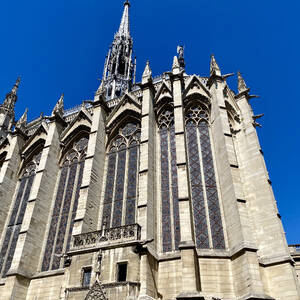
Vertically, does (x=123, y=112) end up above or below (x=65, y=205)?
above

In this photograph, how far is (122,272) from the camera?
11125mm

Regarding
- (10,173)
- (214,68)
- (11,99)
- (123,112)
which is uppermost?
(11,99)

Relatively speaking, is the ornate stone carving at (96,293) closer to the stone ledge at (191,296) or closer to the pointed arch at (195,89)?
the stone ledge at (191,296)

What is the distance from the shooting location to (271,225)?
40.9 ft

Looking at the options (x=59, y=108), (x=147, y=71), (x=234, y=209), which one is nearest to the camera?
(x=234, y=209)

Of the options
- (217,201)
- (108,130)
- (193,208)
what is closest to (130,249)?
(193,208)

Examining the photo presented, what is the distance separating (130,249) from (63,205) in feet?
20.2

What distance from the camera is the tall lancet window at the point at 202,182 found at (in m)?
12.4

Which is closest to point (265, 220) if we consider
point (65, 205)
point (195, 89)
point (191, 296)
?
point (191, 296)

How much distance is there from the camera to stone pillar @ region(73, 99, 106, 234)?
13500 millimetres

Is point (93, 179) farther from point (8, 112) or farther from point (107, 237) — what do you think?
point (8, 112)

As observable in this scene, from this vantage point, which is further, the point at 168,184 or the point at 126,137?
the point at 126,137

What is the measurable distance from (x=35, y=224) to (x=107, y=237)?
4.99m

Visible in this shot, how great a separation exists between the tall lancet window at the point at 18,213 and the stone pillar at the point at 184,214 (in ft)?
31.4
